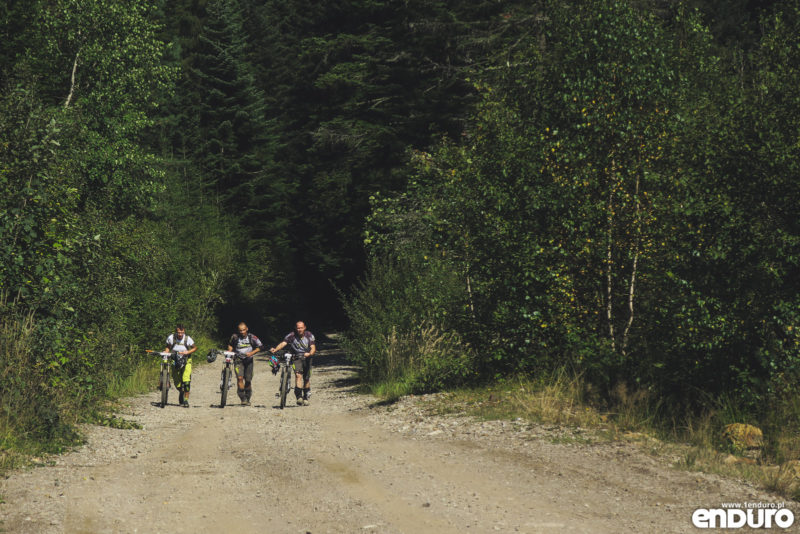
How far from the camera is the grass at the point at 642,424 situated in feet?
30.7

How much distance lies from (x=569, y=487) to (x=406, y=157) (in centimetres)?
2137

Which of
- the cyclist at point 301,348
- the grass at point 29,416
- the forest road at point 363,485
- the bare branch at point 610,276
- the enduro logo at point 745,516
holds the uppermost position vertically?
the bare branch at point 610,276

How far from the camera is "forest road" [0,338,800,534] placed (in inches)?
295

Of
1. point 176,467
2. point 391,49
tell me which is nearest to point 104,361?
point 176,467

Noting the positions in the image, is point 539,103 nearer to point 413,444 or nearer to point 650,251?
point 650,251

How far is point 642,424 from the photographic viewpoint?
1174 centimetres

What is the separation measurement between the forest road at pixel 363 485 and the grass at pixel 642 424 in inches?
11.8

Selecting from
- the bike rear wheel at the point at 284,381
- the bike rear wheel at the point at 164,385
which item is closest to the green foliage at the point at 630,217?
the bike rear wheel at the point at 284,381

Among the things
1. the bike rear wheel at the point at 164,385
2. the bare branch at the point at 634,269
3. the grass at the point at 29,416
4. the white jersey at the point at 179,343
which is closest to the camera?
the grass at the point at 29,416

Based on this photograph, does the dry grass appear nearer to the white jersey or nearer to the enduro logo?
the enduro logo

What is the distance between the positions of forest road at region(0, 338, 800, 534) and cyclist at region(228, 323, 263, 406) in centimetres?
539

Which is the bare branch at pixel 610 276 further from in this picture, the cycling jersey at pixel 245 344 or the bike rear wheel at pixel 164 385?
the bike rear wheel at pixel 164 385

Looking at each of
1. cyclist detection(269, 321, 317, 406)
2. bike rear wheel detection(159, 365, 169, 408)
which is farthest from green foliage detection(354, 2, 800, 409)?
bike rear wheel detection(159, 365, 169, 408)

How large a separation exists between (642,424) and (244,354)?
10612 millimetres
